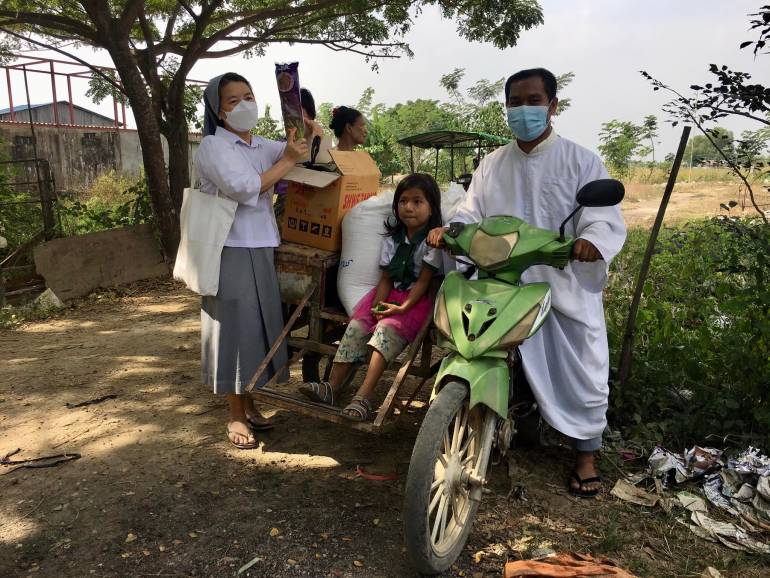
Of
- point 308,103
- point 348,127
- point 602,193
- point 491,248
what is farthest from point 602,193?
point 308,103

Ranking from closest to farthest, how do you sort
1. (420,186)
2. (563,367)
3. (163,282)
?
1. (563,367)
2. (420,186)
3. (163,282)

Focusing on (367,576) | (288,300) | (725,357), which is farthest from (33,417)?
(725,357)

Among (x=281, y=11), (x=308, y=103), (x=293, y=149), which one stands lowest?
(x=293, y=149)

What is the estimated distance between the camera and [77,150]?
583 inches

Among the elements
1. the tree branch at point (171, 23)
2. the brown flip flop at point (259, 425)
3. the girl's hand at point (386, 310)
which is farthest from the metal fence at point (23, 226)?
the girl's hand at point (386, 310)

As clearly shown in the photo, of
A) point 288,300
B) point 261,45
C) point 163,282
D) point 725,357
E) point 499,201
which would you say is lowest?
point 163,282

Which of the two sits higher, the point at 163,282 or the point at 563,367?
the point at 563,367

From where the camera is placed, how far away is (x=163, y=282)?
26.1 feet

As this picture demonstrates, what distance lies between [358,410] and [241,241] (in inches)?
42.0

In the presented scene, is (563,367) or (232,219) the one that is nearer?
(563,367)

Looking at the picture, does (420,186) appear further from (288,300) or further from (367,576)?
(367,576)

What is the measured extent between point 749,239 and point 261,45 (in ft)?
31.1

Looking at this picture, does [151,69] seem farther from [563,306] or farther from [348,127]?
[563,306]

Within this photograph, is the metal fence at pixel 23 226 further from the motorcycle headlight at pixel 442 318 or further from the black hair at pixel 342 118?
the motorcycle headlight at pixel 442 318
